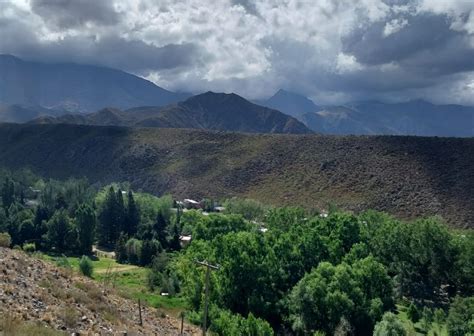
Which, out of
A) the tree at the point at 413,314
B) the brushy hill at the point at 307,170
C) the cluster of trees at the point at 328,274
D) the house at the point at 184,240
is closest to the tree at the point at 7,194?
the house at the point at 184,240

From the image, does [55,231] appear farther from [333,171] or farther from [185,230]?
[333,171]

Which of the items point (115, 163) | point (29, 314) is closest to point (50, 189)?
point (115, 163)

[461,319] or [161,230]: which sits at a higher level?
[161,230]

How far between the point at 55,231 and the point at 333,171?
85061mm

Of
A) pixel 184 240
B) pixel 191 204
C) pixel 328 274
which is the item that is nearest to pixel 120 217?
pixel 184 240

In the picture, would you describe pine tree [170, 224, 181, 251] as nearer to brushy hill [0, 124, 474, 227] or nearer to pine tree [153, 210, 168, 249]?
pine tree [153, 210, 168, 249]

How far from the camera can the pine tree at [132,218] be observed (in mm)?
108438

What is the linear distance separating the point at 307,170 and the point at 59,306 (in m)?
132

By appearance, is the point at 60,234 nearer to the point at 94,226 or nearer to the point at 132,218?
the point at 94,226

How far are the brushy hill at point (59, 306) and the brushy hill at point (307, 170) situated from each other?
9746cm

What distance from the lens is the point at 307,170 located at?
15400cm

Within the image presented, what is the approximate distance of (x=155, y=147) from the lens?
194 meters

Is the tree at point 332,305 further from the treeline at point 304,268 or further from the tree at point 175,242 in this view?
the tree at point 175,242

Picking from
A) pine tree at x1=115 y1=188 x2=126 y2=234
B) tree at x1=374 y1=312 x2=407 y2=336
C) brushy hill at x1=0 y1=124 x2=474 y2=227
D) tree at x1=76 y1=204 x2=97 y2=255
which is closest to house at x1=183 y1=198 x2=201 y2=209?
brushy hill at x1=0 y1=124 x2=474 y2=227
